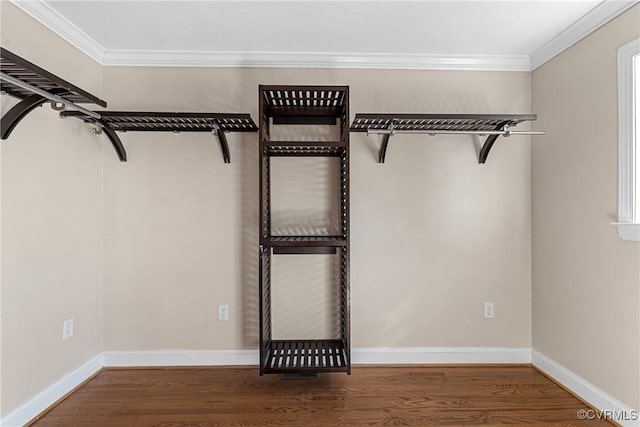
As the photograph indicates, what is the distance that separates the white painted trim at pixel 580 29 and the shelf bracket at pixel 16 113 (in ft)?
9.26

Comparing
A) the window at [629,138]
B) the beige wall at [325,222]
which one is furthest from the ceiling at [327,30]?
the window at [629,138]

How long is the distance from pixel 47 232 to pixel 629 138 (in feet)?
10.1

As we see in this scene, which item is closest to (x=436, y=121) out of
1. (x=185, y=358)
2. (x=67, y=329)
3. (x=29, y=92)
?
(x=29, y=92)

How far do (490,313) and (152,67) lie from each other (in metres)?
2.93

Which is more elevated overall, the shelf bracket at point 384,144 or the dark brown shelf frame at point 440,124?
the dark brown shelf frame at point 440,124

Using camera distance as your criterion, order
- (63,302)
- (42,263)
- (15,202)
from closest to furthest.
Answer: (15,202) → (42,263) → (63,302)

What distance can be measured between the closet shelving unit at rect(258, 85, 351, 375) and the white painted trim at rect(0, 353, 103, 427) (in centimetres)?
116

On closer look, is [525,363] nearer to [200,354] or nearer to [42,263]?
[200,354]

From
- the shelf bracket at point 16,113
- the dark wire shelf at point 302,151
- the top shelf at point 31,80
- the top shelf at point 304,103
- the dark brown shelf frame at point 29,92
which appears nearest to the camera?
the top shelf at point 31,80

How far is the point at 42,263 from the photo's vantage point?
2002mm

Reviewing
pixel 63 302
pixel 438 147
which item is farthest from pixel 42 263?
pixel 438 147

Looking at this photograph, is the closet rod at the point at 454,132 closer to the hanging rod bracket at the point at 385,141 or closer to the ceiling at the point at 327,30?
the hanging rod bracket at the point at 385,141

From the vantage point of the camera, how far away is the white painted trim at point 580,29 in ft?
6.18

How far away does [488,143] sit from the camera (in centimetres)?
249
